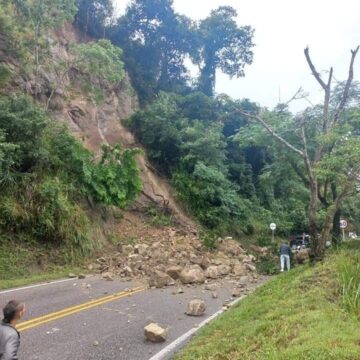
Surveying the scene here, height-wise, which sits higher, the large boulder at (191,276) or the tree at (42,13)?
the tree at (42,13)

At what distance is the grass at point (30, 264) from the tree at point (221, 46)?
24.5m

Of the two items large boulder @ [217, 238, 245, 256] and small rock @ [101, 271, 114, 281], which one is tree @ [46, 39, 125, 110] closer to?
large boulder @ [217, 238, 245, 256]

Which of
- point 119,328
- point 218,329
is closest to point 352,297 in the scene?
point 218,329

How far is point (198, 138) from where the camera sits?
87.8 feet

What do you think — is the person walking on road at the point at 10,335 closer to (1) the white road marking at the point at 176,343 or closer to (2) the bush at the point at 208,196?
(1) the white road marking at the point at 176,343

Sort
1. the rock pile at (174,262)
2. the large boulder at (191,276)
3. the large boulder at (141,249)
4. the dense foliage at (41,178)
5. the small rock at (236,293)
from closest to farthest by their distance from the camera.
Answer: the small rock at (236,293) → the large boulder at (191,276) → the rock pile at (174,262) → the dense foliage at (41,178) → the large boulder at (141,249)

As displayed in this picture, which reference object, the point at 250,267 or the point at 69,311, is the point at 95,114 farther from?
the point at 69,311

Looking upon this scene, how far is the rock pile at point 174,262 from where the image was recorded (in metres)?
14.2

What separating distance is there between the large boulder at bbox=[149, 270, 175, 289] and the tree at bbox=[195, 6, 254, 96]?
25345 mm

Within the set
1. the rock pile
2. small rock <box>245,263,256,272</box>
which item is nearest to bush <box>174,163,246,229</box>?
the rock pile

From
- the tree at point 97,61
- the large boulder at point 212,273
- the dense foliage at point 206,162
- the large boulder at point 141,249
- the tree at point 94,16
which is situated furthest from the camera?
the tree at point 94,16

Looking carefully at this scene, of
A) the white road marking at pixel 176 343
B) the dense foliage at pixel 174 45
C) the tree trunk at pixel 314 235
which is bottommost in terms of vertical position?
the white road marking at pixel 176 343

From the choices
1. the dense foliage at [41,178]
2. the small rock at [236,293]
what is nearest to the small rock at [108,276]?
the dense foliage at [41,178]

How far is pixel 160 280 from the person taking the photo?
522 inches
